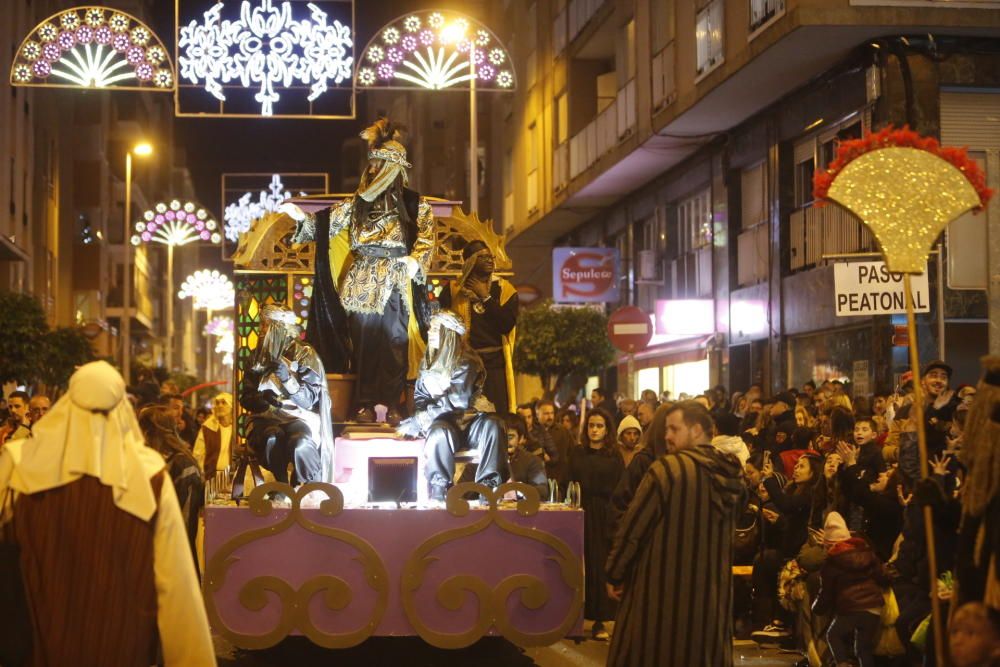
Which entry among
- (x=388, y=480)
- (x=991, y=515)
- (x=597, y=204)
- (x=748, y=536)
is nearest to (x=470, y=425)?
(x=388, y=480)

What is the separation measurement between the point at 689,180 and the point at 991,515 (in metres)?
21.7

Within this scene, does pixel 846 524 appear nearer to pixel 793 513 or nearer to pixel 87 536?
pixel 793 513

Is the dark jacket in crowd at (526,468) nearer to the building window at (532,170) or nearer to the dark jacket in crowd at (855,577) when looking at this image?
the dark jacket in crowd at (855,577)

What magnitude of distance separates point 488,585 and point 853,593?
2.44 metres

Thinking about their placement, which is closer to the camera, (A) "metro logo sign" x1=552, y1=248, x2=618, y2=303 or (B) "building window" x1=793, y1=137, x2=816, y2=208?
(B) "building window" x1=793, y1=137, x2=816, y2=208

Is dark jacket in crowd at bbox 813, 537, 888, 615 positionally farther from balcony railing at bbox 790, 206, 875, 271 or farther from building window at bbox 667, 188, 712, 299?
building window at bbox 667, 188, 712, 299

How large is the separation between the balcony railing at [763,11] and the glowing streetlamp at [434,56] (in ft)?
12.1

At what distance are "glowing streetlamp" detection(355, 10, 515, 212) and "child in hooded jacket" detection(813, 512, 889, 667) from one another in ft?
39.9

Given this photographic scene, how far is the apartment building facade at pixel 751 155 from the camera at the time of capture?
18.2m

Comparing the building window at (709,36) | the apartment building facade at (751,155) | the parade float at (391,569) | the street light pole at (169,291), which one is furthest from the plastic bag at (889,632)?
the street light pole at (169,291)

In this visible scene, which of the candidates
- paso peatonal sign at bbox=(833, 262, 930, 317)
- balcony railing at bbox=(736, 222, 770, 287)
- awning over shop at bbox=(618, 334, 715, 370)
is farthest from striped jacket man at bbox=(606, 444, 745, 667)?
awning over shop at bbox=(618, 334, 715, 370)

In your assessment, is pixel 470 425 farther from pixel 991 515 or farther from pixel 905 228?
pixel 991 515

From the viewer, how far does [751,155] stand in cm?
2402

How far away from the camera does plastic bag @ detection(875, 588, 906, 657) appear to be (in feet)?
31.8
